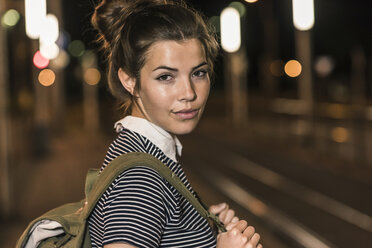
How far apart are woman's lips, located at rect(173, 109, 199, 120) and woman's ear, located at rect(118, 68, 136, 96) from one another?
158mm

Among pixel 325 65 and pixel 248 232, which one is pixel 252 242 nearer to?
pixel 248 232

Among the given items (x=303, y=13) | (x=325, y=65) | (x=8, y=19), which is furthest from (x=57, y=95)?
(x=8, y=19)

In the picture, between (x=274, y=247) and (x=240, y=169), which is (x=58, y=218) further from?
(x=240, y=169)

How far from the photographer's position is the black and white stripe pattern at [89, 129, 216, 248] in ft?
4.76

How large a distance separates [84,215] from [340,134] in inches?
733

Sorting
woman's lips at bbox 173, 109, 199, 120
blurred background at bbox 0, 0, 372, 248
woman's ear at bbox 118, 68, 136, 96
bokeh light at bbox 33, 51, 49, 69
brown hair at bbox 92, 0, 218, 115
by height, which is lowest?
blurred background at bbox 0, 0, 372, 248

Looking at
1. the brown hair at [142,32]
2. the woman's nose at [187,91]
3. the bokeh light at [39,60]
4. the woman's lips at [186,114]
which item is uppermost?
the brown hair at [142,32]

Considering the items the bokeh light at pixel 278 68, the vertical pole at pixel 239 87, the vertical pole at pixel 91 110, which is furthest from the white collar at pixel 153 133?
the bokeh light at pixel 278 68

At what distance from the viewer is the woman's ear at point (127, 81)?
1804 millimetres

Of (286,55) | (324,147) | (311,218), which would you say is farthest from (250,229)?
(286,55)

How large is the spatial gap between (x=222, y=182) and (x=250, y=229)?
9.87 m

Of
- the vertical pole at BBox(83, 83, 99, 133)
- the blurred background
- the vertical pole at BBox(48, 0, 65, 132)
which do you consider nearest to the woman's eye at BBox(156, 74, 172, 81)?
the blurred background

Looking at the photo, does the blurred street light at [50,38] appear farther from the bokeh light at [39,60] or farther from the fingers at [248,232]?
the fingers at [248,232]

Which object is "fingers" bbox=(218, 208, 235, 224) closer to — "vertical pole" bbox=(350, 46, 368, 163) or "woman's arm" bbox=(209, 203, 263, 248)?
"woman's arm" bbox=(209, 203, 263, 248)
